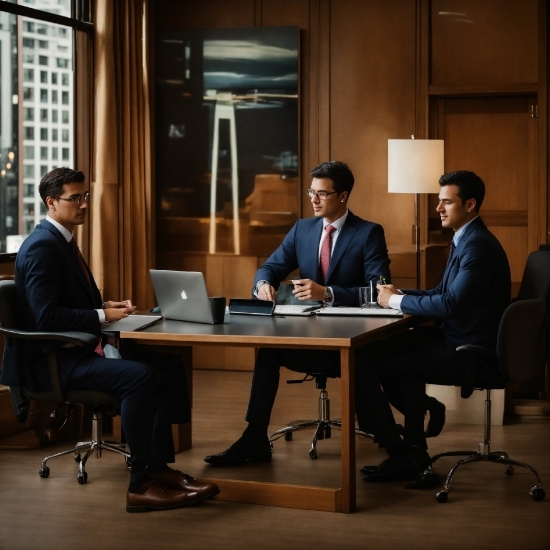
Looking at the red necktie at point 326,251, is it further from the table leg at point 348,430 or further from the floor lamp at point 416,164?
the floor lamp at point 416,164

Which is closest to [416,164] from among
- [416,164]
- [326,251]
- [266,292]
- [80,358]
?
[416,164]

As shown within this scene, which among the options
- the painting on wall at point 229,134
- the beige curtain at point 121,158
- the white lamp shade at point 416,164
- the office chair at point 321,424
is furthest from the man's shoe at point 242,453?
the painting on wall at point 229,134

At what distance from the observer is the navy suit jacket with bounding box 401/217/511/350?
451 cm

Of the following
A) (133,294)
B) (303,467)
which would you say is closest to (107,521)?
(303,467)

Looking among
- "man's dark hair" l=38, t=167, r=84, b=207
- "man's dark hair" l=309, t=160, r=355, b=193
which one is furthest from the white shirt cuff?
"man's dark hair" l=38, t=167, r=84, b=207

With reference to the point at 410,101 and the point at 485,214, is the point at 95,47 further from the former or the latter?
the point at 485,214

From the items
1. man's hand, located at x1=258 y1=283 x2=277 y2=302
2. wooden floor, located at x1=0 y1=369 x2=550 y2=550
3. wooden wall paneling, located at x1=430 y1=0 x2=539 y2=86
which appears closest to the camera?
wooden floor, located at x1=0 y1=369 x2=550 y2=550

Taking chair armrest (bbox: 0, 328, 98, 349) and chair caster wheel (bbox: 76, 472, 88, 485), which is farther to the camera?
chair caster wheel (bbox: 76, 472, 88, 485)

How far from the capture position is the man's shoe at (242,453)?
490 centimetres

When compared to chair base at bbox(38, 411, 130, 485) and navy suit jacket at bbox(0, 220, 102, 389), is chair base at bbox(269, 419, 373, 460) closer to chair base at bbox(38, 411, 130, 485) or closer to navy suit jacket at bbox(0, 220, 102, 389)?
chair base at bbox(38, 411, 130, 485)

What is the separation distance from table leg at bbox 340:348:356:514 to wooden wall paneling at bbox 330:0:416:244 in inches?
145

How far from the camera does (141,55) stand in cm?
752

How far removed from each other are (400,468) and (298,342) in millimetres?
996

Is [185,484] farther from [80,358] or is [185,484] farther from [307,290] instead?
[307,290]
